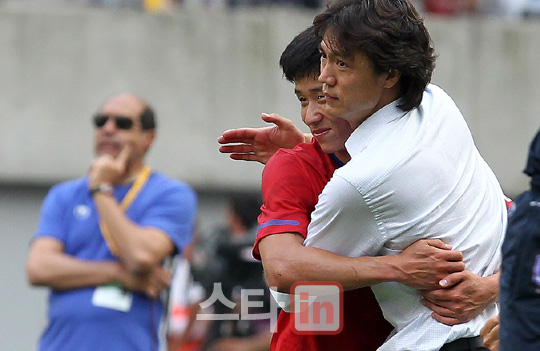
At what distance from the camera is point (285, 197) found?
112 inches

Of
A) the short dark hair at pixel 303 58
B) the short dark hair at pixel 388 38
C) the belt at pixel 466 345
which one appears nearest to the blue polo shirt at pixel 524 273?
the belt at pixel 466 345

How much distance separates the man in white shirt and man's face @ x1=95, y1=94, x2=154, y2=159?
8.31 feet

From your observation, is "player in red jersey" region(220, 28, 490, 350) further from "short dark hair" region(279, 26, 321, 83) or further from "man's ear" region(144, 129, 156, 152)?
"man's ear" region(144, 129, 156, 152)

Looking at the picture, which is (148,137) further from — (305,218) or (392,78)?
(392,78)

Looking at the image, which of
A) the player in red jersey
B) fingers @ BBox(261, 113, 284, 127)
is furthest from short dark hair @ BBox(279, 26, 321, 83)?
fingers @ BBox(261, 113, 284, 127)

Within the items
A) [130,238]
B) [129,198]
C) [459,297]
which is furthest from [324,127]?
[129,198]

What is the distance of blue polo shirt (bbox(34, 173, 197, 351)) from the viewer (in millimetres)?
4793

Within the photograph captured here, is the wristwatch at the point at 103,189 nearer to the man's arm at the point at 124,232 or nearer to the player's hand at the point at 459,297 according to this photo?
the man's arm at the point at 124,232

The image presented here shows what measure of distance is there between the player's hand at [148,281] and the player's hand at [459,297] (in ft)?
7.69

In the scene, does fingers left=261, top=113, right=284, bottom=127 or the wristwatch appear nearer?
fingers left=261, top=113, right=284, bottom=127

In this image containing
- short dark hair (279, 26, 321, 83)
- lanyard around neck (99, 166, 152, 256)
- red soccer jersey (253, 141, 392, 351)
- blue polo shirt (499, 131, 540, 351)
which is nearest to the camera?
blue polo shirt (499, 131, 540, 351)

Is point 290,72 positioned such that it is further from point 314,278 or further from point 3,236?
point 3,236

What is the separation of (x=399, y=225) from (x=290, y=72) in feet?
2.49

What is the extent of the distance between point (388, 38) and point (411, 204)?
1.52 ft
